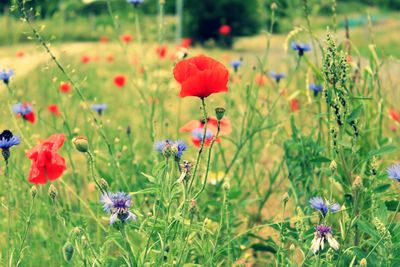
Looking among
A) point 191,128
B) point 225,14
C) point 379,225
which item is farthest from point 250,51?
point 379,225

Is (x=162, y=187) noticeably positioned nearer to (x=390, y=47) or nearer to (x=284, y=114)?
(x=284, y=114)

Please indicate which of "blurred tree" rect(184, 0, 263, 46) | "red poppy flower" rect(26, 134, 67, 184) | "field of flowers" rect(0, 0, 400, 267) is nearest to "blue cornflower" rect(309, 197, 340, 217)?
"field of flowers" rect(0, 0, 400, 267)

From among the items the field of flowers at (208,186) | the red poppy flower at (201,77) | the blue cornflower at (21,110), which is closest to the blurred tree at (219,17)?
the field of flowers at (208,186)

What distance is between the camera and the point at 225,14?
45.2 feet

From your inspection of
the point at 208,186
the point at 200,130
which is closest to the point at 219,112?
the point at 200,130

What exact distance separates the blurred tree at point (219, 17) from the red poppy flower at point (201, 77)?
39.4ft

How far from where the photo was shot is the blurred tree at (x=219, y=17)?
541 inches

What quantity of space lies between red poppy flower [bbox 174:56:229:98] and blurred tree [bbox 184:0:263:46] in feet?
39.4

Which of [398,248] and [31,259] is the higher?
[398,248]

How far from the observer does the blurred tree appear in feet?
45.1

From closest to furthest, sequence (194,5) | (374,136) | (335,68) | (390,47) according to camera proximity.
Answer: (335,68), (374,136), (390,47), (194,5)

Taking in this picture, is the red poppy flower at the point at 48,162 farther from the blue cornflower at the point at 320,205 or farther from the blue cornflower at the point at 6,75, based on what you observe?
the blue cornflower at the point at 6,75

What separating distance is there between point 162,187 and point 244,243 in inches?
30.3

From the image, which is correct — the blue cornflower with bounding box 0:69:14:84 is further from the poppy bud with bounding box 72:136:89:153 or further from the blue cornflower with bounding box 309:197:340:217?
the blue cornflower with bounding box 309:197:340:217
